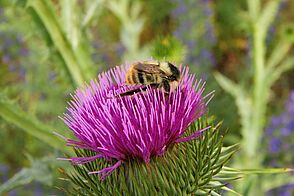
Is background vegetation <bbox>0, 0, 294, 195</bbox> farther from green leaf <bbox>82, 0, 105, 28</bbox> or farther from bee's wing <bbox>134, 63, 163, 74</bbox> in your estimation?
bee's wing <bbox>134, 63, 163, 74</bbox>

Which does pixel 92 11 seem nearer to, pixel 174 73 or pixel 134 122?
pixel 174 73

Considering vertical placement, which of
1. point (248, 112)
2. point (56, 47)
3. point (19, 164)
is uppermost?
point (19, 164)

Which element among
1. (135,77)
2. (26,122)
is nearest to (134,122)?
(135,77)

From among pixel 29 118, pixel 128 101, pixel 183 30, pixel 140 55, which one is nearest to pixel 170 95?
pixel 128 101

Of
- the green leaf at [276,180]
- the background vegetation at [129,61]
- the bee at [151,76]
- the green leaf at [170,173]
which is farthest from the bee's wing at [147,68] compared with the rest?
the green leaf at [276,180]

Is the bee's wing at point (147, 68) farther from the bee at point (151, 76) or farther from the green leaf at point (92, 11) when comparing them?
the green leaf at point (92, 11)

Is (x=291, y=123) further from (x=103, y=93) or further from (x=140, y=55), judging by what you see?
(x=103, y=93)
